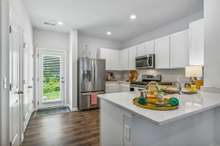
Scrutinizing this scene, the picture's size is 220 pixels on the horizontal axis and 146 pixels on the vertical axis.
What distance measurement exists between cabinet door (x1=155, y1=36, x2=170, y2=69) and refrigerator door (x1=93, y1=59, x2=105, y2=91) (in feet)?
6.21

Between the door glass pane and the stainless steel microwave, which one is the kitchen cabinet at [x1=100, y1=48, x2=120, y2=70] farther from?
the door glass pane

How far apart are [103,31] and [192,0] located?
9.00 feet

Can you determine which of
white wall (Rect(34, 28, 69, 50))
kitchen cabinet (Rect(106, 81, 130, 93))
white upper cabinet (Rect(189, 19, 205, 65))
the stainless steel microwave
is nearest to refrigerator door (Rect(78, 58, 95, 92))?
kitchen cabinet (Rect(106, 81, 130, 93))

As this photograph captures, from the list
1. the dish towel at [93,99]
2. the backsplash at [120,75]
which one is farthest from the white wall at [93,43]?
the dish towel at [93,99]

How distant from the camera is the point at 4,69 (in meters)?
1.46

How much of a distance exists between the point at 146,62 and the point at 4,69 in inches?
134

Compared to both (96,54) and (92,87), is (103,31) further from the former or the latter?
(92,87)

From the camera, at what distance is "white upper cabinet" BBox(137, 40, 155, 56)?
12.3 feet

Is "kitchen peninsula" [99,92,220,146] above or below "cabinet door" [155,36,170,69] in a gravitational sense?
below

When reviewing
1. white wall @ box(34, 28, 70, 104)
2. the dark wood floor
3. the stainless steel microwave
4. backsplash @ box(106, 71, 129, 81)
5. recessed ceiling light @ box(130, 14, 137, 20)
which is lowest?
the dark wood floor

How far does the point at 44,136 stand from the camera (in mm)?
2438

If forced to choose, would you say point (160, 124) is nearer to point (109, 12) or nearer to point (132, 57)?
point (109, 12)

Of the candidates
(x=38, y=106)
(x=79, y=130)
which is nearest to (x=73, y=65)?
(x=38, y=106)

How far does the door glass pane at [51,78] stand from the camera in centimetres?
438
